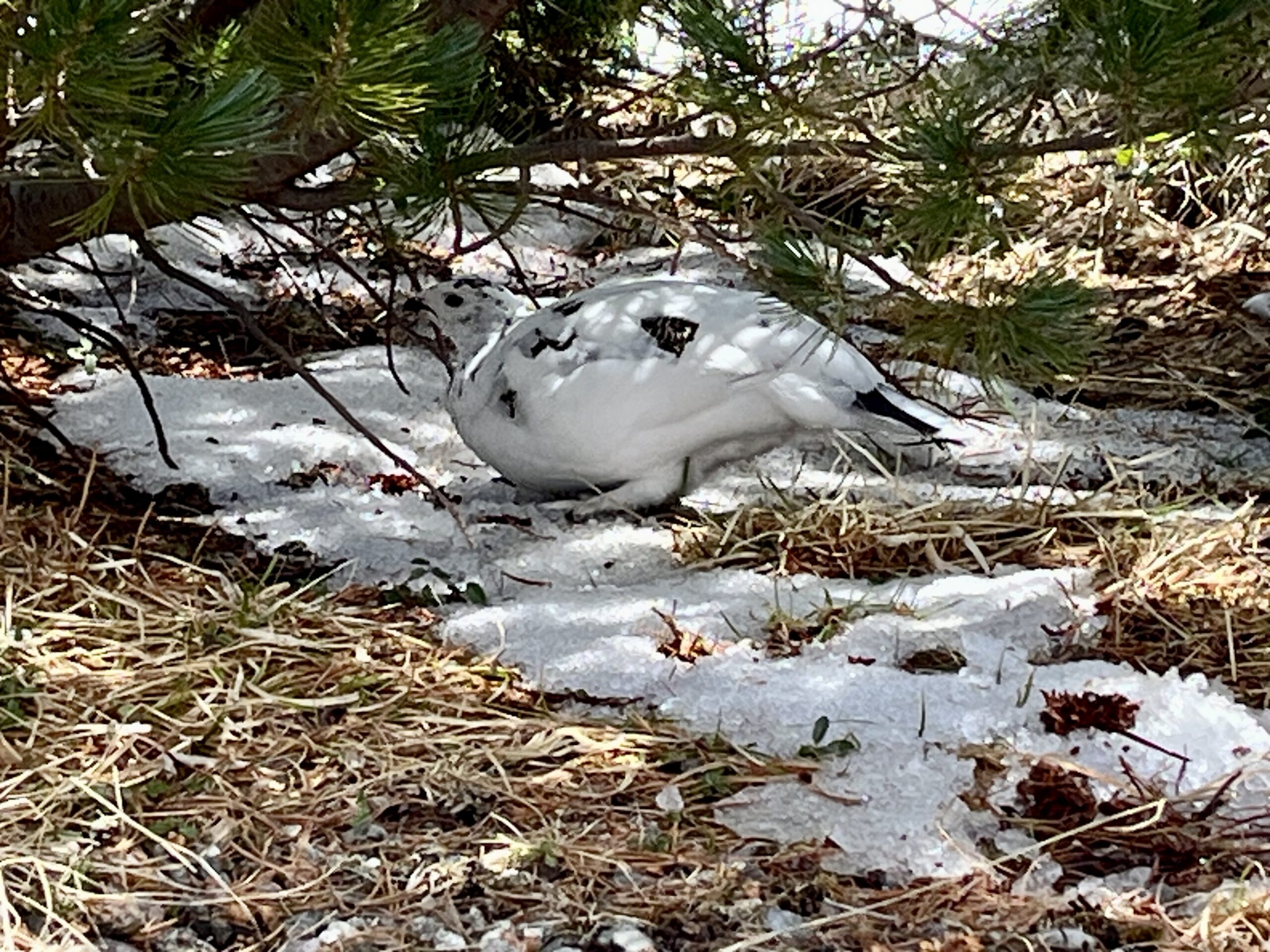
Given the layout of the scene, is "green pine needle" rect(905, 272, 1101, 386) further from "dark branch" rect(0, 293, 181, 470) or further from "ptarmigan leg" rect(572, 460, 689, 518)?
"dark branch" rect(0, 293, 181, 470)

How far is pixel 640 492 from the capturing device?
2.56 metres

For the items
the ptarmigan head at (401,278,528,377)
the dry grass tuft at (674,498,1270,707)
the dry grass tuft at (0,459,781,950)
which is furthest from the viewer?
the ptarmigan head at (401,278,528,377)

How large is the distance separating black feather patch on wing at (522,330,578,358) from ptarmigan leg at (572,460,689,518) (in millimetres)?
259

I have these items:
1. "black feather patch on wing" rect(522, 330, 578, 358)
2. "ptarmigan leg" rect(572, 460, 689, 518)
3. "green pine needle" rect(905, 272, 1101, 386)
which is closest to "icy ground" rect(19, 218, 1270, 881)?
"ptarmigan leg" rect(572, 460, 689, 518)

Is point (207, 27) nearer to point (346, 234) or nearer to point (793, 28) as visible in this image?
point (793, 28)

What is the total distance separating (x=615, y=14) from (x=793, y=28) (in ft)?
2.12

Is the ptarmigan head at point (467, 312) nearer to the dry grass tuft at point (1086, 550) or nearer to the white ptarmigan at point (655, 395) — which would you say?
the white ptarmigan at point (655, 395)

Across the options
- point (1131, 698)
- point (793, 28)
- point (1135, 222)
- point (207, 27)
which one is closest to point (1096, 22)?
point (793, 28)

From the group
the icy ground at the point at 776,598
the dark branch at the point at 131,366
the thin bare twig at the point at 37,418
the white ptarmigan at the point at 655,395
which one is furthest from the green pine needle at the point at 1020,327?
the thin bare twig at the point at 37,418

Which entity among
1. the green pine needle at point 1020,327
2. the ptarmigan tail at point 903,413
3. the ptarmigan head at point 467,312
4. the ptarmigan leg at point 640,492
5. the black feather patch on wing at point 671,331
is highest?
the green pine needle at point 1020,327

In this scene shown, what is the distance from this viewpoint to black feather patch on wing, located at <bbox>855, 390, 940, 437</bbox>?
8.02ft

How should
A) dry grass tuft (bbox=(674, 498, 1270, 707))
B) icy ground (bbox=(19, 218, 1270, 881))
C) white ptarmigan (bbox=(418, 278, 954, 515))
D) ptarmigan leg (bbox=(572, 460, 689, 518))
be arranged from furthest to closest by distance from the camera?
ptarmigan leg (bbox=(572, 460, 689, 518)) < white ptarmigan (bbox=(418, 278, 954, 515)) < dry grass tuft (bbox=(674, 498, 1270, 707)) < icy ground (bbox=(19, 218, 1270, 881))

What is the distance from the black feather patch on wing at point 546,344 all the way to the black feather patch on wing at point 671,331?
0.12 m

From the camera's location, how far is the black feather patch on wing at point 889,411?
2.45m
